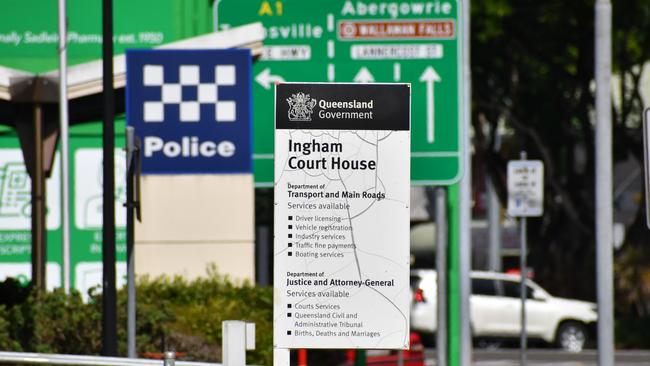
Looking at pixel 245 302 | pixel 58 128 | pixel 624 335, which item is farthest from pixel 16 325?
pixel 624 335

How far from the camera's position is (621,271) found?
31.3 metres

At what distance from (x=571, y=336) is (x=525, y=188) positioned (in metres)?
10.8

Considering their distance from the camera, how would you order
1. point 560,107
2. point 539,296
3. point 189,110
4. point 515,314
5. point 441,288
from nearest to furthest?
point 189,110, point 441,288, point 539,296, point 515,314, point 560,107

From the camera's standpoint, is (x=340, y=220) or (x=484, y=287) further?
(x=484, y=287)

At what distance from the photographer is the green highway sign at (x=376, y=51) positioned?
553 inches

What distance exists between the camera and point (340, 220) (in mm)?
7117

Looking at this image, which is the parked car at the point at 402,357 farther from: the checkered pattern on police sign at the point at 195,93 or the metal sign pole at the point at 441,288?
the checkered pattern on police sign at the point at 195,93

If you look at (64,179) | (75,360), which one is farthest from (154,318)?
(64,179)

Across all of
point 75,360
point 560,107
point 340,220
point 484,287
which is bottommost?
point 484,287

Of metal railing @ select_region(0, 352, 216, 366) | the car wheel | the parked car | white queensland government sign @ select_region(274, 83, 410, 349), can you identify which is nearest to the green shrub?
metal railing @ select_region(0, 352, 216, 366)

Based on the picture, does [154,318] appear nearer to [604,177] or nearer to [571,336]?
[604,177]

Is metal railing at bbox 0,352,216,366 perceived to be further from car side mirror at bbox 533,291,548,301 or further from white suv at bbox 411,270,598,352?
car side mirror at bbox 533,291,548,301

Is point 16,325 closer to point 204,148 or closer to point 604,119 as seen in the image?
point 204,148

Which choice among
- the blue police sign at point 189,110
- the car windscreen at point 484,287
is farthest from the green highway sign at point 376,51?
the car windscreen at point 484,287
